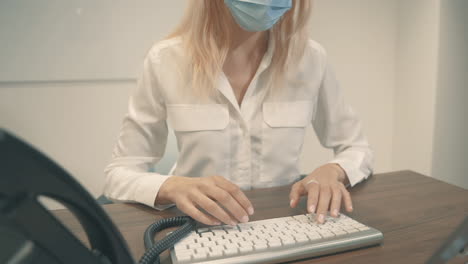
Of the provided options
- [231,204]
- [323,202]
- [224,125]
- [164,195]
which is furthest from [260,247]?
[224,125]

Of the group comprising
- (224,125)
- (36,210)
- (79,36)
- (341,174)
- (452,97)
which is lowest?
(452,97)

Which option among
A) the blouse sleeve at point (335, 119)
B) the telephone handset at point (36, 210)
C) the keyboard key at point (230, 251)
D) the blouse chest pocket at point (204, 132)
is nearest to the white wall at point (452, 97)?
the blouse sleeve at point (335, 119)

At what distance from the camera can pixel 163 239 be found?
589 millimetres

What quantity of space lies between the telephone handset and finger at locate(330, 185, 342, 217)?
0.47 m

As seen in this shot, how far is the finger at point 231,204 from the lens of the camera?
663mm

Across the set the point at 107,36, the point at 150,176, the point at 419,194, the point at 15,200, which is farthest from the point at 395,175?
the point at 107,36

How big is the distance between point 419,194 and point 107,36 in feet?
5.87

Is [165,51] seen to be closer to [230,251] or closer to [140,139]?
[140,139]

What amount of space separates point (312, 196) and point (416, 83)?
2130mm

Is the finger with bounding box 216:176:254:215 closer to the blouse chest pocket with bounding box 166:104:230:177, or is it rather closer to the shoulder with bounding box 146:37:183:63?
the blouse chest pocket with bounding box 166:104:230:177

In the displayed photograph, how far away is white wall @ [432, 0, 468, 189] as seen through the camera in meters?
2.30

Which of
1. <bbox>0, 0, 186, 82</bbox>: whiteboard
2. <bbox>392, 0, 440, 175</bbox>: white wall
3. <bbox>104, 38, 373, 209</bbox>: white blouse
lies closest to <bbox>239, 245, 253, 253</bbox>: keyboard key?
<bbox>104, 38, 373, 209</bbox>: white blouse

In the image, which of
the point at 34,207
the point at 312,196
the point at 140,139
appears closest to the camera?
the point at 34,207

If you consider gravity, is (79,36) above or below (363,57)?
above
